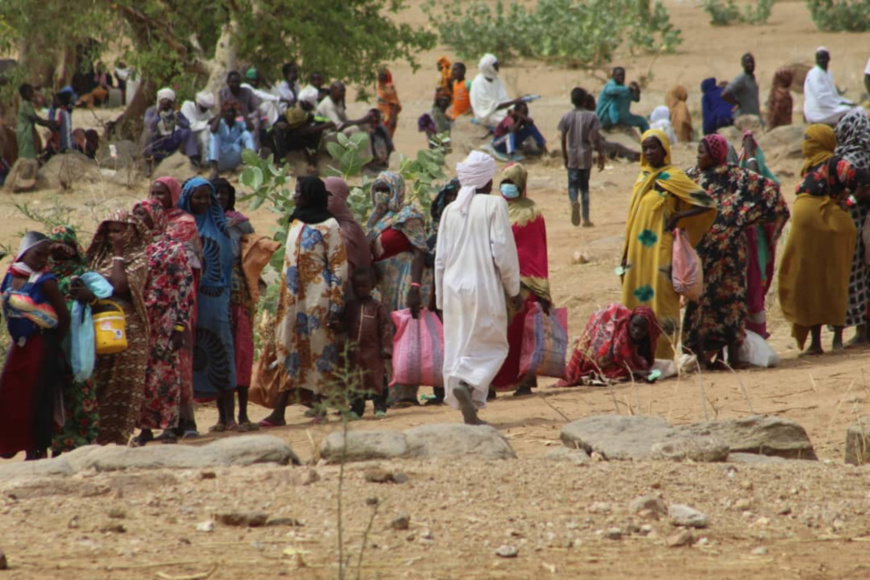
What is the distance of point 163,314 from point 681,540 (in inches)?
149

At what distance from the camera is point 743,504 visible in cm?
570

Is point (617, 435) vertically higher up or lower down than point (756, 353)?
higher up

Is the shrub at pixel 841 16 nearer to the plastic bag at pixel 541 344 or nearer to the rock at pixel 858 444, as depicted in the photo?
the plastic bag at pixel 541 344

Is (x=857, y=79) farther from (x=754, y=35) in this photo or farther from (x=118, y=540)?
(x=118, y=540)

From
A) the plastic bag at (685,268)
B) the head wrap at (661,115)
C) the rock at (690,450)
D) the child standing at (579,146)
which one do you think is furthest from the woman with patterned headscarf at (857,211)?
the head wrap at (661,115)

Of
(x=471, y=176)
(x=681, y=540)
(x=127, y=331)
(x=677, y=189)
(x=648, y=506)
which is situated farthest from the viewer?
(x=677, y=189)

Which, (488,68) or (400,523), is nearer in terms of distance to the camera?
(400,523)

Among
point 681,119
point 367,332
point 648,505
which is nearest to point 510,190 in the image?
point 367,332

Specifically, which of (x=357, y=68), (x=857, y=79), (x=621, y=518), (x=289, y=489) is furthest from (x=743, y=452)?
(x=857, y=79)

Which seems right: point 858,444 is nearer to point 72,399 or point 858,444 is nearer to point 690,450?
point 690,450

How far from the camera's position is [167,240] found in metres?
8.01

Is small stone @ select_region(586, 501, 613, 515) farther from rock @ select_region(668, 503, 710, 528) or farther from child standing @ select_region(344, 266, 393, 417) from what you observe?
child standing @ select_region(344, 266, 393, 417)

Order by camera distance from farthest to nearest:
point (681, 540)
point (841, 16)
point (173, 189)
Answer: point (841, 16), point (173, 189), point (681, 540)

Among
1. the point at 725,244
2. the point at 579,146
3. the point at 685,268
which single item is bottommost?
the point at 685,268
